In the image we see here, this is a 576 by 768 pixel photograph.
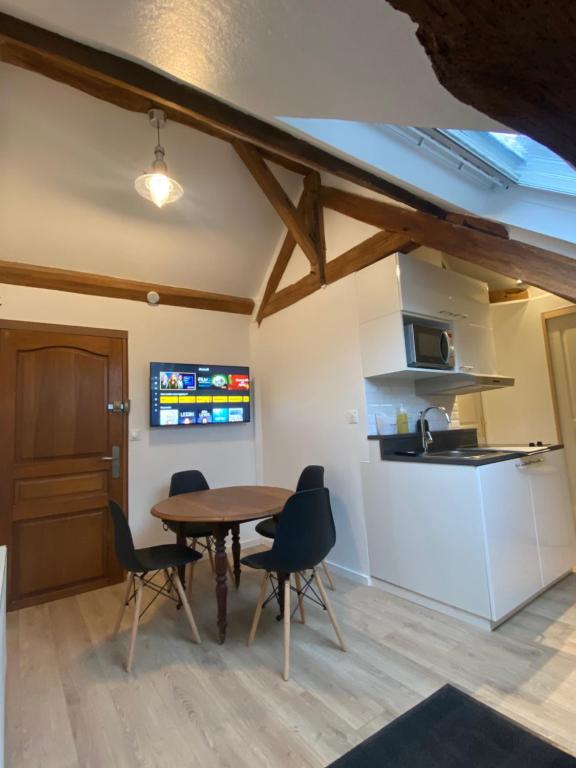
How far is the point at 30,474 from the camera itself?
2.99m

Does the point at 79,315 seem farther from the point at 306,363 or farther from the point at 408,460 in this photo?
the point at 408,460

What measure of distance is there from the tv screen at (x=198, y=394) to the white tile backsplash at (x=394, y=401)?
1.56m

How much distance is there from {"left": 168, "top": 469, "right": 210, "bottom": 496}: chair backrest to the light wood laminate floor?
944 mm

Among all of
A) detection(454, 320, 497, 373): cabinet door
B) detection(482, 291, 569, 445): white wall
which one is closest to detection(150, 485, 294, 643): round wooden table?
detection(454, 320, 497, 373): cabinet door

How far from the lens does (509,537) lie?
92.4 inches

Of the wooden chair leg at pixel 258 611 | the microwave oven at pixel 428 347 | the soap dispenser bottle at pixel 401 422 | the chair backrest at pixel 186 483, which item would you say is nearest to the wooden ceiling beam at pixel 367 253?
the microwave oven at pixel 428 347

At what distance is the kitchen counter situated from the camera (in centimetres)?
239

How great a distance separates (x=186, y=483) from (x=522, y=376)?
3.60m

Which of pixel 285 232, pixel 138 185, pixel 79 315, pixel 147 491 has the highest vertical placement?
pixel 285 232

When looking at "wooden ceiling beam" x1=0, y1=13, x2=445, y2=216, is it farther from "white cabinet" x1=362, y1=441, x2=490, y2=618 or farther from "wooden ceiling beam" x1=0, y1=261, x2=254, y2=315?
"white cabinet" x1=362, y1=441, x2=490, y2=618

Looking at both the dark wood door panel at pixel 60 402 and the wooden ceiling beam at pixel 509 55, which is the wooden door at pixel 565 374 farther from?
the dark wood door panel at pixel 60 402

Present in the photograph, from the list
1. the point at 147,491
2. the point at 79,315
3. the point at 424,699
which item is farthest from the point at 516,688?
the point at 79,315

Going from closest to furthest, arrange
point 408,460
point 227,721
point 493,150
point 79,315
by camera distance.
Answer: point 227,721, point 493,150, point 408,460, point 79,315

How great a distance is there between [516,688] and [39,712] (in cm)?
224
